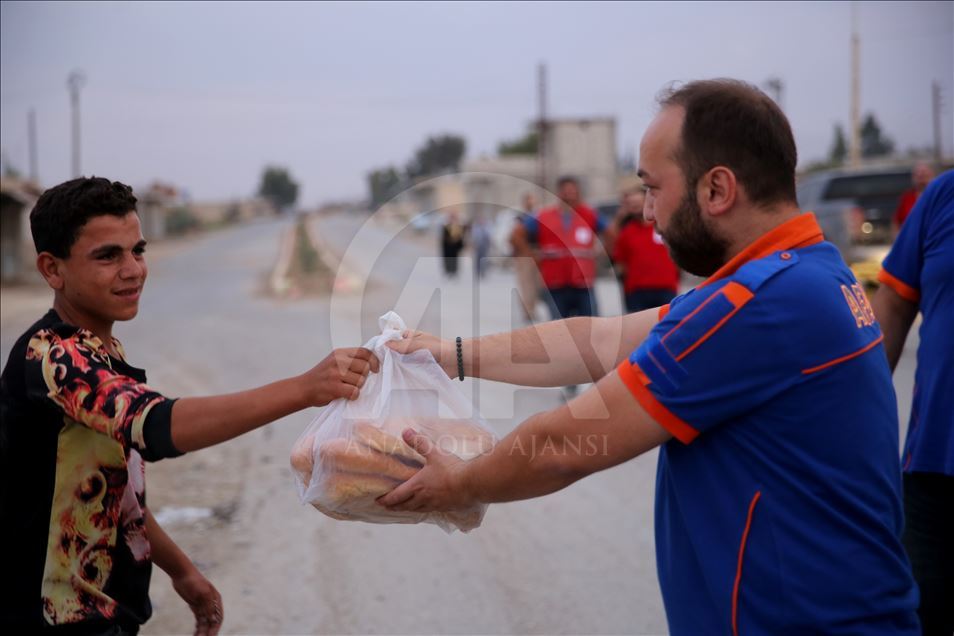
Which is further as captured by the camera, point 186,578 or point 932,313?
point 932,313

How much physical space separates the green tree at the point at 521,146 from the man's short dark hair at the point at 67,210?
8300 centimetres

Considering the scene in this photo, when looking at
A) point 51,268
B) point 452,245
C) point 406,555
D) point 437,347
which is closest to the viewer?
point 51,268

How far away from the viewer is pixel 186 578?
8.47 ft

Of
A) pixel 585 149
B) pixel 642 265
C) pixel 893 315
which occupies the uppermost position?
pixel 585 149

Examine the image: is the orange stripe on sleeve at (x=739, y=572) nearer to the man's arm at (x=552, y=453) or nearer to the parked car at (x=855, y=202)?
the man's arm at (x=552, y=453)

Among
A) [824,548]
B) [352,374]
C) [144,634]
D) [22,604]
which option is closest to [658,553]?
[824,548]

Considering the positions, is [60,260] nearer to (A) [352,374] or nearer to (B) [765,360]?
(A) [352,374]

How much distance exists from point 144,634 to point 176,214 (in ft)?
231

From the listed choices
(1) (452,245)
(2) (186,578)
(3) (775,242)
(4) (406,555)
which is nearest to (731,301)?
(3) (775,242)

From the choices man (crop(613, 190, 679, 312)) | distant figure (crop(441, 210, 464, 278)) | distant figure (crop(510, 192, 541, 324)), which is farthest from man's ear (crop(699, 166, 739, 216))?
distant figure (crop(441, 210, 464, 278))

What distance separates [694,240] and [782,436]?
17.4 inches

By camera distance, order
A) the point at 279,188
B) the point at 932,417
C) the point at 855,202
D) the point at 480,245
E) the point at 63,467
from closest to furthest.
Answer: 1. the point at 63,467
2. the point at 932,417
3. the point at 855,202
4. the point at 480,245
5. the point at 279,188

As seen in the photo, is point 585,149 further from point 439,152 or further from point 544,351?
point 544,351

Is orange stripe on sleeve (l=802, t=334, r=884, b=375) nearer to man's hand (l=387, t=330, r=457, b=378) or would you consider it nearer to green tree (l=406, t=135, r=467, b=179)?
man's hand (l=387, t=330, r=457, b=378)
